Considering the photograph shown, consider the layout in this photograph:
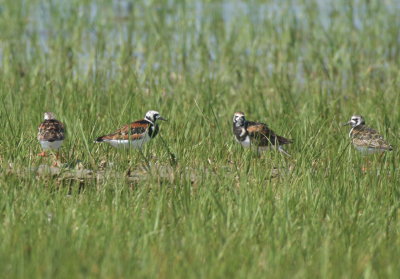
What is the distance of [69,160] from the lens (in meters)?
8.34

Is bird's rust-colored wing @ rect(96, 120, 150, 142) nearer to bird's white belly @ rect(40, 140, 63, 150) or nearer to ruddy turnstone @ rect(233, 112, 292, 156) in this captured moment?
bird's white belly @ rect(40, 140, 63, 150)

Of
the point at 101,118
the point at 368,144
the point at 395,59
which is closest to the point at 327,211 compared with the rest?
the point at 368,144

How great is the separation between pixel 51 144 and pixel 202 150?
1.70 m

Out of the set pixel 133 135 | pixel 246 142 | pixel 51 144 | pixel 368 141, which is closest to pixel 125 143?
pixel 133 135

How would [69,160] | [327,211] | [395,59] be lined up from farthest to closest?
[395,59] < [69,160] < [327,211]

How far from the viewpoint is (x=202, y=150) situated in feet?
28.9

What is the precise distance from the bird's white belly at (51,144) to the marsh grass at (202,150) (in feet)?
0.79

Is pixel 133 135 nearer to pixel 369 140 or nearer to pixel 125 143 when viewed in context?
pixel 125 143

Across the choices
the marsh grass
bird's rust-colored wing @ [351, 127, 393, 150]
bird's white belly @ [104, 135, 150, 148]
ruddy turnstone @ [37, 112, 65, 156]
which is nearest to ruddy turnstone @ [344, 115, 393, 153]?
bird's rust-colored wing @ [351, 127, 393, 150]

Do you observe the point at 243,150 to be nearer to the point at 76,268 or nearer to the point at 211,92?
the point at 211,92

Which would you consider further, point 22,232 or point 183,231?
point 183,231

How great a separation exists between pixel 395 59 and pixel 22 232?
1115cm

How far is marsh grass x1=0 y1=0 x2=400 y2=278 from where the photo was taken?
5875mm

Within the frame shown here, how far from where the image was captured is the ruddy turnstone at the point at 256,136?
9.00m
